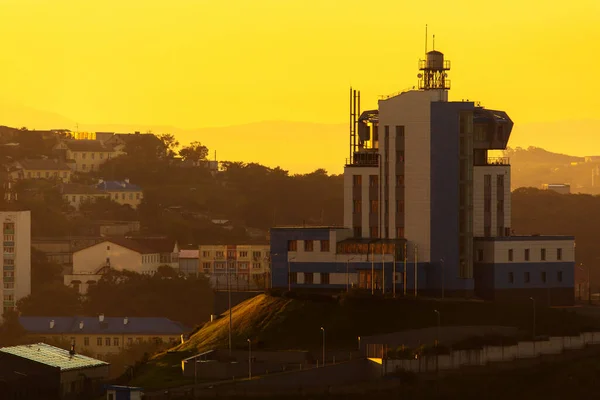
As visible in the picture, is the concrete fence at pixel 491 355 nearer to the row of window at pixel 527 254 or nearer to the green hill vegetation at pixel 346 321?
the green hill vegetation at pixel 346 321

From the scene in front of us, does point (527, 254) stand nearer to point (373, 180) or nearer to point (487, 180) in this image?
point (487, 180)

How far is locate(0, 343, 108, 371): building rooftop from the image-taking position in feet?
416

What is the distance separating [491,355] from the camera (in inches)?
4707

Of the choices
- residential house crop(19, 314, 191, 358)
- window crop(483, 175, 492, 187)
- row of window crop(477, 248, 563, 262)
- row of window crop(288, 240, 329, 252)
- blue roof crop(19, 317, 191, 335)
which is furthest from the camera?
blue roof crop(19, 317, 191, 335)

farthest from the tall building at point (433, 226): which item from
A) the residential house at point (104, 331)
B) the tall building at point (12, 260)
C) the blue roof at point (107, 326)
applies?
the tall building at point (12, 260)

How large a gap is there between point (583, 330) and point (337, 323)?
42.9 feet

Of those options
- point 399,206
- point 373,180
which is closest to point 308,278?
point 399,206

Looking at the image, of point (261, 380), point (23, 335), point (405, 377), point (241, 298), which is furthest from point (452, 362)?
point (23, 335)

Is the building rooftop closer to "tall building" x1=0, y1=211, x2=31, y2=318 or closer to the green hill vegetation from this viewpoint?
the green hill vegetation

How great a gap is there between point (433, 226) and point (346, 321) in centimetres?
943

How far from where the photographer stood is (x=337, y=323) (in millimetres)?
122375

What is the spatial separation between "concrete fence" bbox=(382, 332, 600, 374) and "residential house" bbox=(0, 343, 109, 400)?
57.5 feet

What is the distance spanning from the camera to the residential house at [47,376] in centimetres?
11988

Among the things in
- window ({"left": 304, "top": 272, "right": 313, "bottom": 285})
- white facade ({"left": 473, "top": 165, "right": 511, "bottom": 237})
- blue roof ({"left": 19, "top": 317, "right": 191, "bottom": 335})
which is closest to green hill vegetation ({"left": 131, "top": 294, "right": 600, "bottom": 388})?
window ({"left": 304, "top": 272, "right": 313, "bottom": 285})
